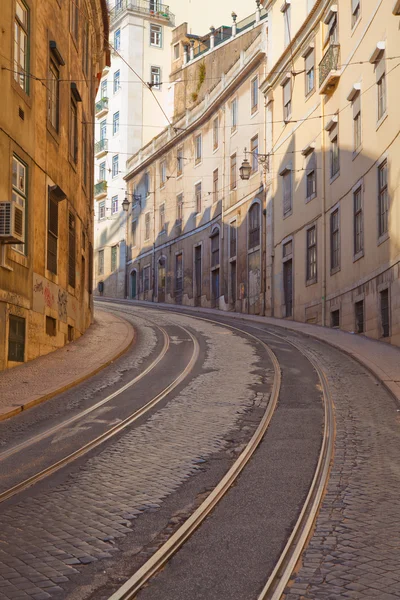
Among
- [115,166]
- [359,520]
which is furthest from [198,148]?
[359,520]

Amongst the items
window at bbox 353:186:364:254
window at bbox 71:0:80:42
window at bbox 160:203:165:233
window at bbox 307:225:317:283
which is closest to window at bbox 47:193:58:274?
window at bbox 71:0:80:42

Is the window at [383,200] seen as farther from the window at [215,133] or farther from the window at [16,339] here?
the window at [215,133]

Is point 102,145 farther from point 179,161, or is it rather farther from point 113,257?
point 179,161

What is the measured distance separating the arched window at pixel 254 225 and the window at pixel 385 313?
15685 millimetres

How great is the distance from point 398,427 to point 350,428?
658 mm

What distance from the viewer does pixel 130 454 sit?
8.90m

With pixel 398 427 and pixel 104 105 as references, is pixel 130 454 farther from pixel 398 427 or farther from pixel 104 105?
pixel 104 105

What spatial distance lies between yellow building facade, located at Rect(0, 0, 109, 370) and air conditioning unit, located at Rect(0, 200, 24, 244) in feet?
0.06

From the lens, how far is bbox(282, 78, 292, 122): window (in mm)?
33344

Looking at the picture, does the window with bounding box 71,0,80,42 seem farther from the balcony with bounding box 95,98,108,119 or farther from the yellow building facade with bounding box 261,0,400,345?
the balcony with bounding box 95,98,108,119

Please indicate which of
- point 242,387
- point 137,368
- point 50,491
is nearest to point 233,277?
point 137,368

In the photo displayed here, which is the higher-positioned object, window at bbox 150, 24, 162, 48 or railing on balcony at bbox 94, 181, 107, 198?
window at bbox 150, 24, 162, 48

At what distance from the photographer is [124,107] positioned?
58812mm

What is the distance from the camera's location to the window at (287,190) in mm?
32819
